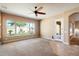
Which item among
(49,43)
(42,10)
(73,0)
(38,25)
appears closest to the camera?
(73,0)

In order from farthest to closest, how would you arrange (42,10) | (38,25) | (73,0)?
(38,25) < (42,10) < (73,0)

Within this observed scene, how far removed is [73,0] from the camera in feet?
8.02

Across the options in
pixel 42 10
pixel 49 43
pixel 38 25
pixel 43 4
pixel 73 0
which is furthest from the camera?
pixel 38 25

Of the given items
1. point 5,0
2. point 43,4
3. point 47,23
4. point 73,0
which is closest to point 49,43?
point 47,23

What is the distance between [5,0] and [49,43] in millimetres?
1850

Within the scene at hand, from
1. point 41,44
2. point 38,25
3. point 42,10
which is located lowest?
point 41,44

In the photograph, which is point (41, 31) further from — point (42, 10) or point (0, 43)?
point (0, 43)

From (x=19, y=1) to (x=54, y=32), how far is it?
4.38 feet

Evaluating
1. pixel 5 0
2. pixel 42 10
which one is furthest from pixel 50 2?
pixel 5 0

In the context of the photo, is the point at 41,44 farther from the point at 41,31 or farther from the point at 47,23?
the point at 47,23

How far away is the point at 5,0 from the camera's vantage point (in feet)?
8.07

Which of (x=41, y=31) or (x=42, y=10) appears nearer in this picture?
(x=42, y=10)

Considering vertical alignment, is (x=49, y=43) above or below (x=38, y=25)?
below

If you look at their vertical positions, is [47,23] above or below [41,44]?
above
